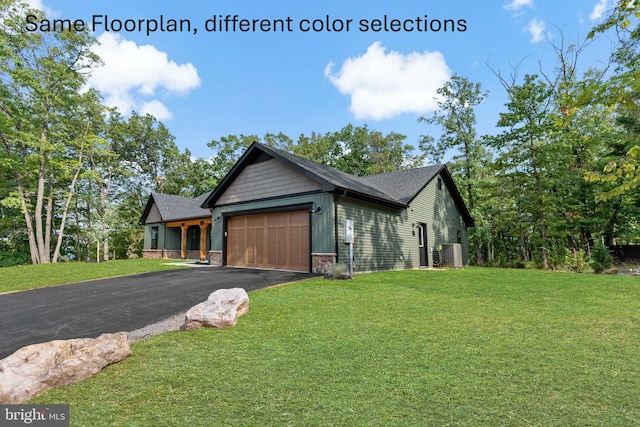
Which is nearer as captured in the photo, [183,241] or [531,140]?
[531,140]

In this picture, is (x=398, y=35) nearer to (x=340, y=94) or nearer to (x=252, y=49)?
(x=252, y=49)

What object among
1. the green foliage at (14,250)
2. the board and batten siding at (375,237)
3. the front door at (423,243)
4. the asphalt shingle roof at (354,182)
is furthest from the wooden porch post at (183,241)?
the front door at (423,243)

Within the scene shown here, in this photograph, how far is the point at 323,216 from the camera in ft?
34.7

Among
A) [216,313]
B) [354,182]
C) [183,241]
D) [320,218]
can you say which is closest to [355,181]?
[354,182]

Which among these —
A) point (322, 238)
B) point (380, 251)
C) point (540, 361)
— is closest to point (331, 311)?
point (540, 361)

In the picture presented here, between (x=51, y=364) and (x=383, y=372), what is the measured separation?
10.5 ft

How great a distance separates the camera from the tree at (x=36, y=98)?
Result: 1747cm

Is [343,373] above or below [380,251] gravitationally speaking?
below

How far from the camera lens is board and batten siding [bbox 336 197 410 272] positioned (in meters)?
10.8

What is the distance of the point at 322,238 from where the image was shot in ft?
34.5

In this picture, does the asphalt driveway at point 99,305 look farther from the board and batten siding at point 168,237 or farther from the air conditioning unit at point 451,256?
the board and batten siding at point 168,237

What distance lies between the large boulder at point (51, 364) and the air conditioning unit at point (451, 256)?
1478cm

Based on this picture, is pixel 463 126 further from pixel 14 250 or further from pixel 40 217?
pixel 14 250

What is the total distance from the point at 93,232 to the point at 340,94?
790 inches
